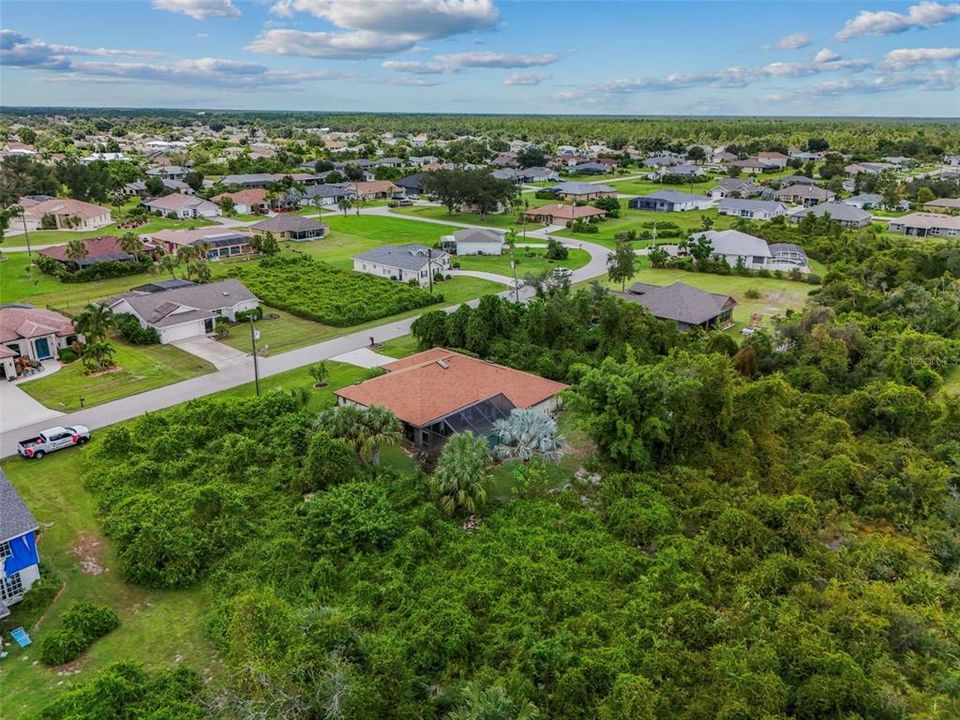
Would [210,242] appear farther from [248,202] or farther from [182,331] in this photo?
[248,202]

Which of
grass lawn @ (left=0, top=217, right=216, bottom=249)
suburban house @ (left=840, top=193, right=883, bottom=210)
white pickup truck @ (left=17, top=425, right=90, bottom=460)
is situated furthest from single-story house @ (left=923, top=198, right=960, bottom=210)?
white pickup truck @ (left=17, top=425, right=90, bottom=460)

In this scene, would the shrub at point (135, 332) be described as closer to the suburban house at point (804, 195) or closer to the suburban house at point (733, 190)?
the suburban house at point (733, 190)

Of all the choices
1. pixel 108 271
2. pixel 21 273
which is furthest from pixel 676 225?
pixel 21 273

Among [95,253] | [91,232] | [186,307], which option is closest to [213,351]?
[186,307]

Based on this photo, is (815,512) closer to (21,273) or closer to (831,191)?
(21,273)

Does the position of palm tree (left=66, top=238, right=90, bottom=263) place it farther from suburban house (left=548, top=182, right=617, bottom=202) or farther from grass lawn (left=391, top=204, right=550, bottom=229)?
suburban house (left=548, top=182, right=617, bottom=202)
